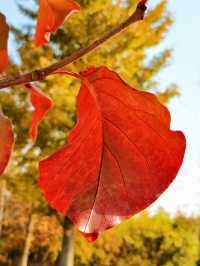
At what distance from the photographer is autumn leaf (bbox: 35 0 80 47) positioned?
0.21 metres

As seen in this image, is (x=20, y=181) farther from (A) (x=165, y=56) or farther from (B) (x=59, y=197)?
(B) (x=59, y=197)

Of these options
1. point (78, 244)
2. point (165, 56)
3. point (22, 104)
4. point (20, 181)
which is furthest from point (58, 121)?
point (78, 244)

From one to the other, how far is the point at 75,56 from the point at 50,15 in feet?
0.20

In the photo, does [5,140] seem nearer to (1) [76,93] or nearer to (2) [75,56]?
(2) [75,56]

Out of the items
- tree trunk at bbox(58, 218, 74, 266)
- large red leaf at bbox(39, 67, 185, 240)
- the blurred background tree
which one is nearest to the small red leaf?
large red leaf at bbox(39, 67, 185, 240)

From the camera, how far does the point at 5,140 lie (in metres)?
0.17

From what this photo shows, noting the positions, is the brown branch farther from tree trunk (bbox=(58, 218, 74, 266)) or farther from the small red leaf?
tree trunk (bbox=(58, 218, 74, 266))

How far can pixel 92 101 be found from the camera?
20cm

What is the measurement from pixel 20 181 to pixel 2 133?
23.7 feet

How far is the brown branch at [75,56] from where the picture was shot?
0.15m

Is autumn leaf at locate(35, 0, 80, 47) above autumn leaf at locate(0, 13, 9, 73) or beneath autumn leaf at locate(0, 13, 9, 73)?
above

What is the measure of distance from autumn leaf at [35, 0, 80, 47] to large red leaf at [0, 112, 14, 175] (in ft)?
0.16

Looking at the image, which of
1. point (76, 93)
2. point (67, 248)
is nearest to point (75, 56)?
point (76, 93)

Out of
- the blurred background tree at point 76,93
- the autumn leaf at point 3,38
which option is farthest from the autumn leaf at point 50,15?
the blurred background tree at point 76,93
